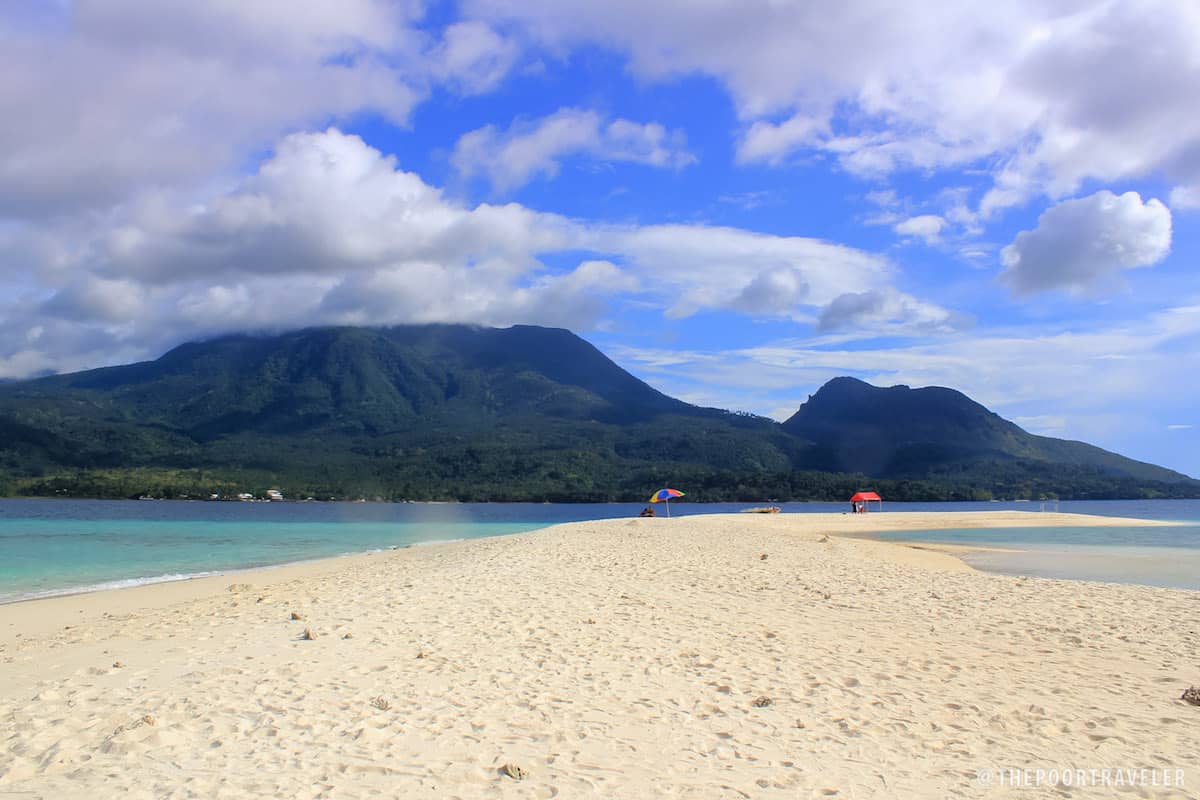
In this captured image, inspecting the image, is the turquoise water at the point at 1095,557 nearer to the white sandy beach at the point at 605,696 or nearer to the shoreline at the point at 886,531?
the shoreline at the point at 886,531

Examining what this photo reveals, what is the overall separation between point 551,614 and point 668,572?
651 centimetres

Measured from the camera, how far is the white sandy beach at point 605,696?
5.54 meters

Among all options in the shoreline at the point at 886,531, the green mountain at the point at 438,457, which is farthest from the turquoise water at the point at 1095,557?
the green mountain at the point at 438,457

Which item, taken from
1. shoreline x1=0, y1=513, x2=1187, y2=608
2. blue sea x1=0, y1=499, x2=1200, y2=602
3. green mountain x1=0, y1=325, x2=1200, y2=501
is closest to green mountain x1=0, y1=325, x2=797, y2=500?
green mountain x1=0, y1=325, x2=1200, y2=501

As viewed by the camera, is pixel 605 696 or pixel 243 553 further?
pixel 243 553

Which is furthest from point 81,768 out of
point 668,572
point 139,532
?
point 139,532

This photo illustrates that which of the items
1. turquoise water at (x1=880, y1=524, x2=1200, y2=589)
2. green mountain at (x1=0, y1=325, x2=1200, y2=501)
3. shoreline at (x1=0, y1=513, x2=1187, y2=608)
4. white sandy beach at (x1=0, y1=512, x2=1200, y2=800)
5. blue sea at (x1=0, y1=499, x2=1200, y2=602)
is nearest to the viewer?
white sandy beach at (x1=0, y1=512, x2=1200, y2=800)

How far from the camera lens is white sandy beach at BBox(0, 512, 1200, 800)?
18.2ft

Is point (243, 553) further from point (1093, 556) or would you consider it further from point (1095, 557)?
point (1093, 556)

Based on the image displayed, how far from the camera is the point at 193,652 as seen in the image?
9.53 meters

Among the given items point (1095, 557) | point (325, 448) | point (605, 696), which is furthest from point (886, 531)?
point (325, 448)

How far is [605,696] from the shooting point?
24.4 ft

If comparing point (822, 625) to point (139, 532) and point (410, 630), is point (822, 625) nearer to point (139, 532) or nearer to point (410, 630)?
point (410, 630)

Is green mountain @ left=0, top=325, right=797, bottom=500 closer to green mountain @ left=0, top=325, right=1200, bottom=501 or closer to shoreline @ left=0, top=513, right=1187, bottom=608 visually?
green mountain @ left=0, top=325, right=1200, bottom=501
